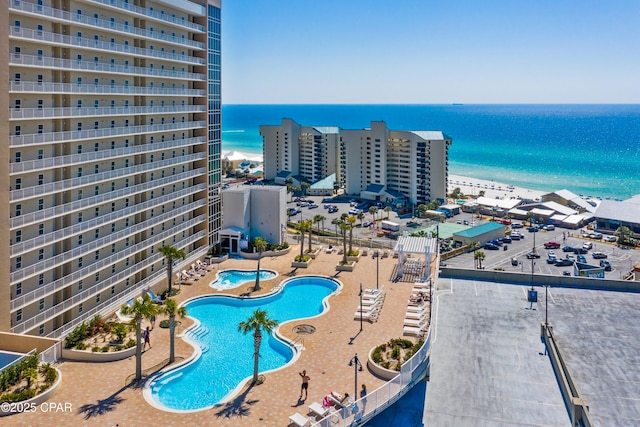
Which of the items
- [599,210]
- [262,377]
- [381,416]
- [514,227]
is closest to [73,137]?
[262,377]

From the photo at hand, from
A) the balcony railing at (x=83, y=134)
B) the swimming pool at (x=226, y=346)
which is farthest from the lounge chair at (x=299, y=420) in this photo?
the balcony railing at (x=83, y=134)

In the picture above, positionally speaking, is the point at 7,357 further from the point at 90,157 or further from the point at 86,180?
the point at 90,157

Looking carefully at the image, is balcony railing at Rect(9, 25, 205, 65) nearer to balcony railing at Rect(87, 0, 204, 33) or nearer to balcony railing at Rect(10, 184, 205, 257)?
balcony railing at Rect(87, 0, 204, 33)

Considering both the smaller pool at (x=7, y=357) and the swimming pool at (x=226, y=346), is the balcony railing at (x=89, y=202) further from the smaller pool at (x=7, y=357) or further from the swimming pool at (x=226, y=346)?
the swimming pool at (x=226, y=346)

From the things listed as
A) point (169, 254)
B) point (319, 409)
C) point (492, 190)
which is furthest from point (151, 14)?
point (492, 190)

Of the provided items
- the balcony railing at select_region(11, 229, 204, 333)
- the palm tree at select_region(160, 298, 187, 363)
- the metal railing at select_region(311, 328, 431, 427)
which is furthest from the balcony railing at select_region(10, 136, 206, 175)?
the metal railing at select_region(311, 328, 431, 427)

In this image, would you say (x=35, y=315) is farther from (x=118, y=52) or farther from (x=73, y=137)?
(x=118, y=52)
